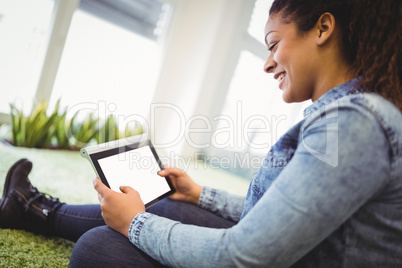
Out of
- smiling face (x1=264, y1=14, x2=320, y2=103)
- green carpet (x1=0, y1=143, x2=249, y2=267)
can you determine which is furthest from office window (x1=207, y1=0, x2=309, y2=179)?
smiling face (x1=264, y1=14, x2=320, y2=103)

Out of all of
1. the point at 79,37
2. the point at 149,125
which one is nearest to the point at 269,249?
the point at 79,37

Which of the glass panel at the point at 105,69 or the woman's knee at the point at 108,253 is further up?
the glass panel at the point at 105,69

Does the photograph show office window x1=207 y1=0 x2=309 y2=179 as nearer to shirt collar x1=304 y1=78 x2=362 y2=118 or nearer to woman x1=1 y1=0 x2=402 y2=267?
woman x1=1 y1=0 x2=402 y2=267

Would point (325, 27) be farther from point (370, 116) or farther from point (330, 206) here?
point (330, 206)

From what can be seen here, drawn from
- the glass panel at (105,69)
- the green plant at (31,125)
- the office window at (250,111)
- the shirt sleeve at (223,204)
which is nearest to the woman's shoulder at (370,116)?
the shirt sleeve at (223,204)

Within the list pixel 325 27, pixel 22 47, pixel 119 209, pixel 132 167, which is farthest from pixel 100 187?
pixel 22 47

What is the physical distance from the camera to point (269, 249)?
0.44 meters

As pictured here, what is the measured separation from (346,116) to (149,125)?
3391 millimetres

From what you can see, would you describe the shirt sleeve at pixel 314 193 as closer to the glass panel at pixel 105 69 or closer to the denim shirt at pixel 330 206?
the denim shirt at pixel 330 206

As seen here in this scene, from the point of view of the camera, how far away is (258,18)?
3553 millimetres

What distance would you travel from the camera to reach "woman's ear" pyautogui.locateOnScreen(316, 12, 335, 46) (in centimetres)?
62

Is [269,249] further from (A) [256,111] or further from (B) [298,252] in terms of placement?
(A) [256,111]

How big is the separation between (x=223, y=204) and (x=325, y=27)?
0.65 meters

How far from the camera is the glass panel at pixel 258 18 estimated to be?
345 cm
